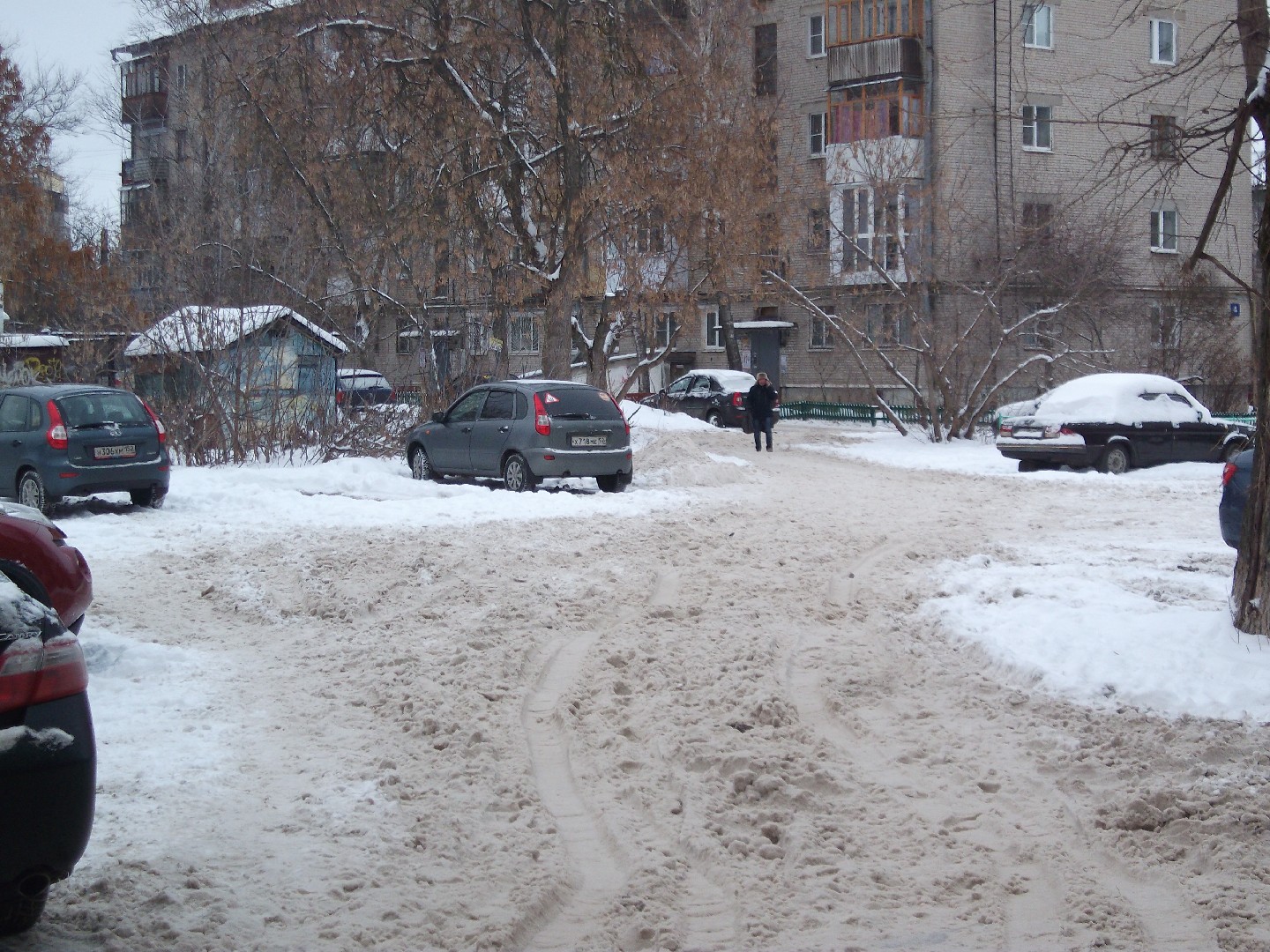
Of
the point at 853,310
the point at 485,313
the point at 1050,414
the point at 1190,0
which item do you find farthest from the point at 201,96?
the point at 1190,0

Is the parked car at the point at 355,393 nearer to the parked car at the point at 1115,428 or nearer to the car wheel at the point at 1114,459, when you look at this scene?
the parked car at the point at 1115,428

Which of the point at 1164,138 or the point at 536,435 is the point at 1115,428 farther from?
the point at 1164,138

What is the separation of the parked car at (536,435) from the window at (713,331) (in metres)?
33.5

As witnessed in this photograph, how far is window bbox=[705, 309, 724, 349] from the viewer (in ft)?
172

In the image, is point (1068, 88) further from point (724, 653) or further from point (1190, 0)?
point (724, 653)

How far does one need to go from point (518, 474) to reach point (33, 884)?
14393mm

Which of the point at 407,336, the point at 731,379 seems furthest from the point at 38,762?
the point at 731,379

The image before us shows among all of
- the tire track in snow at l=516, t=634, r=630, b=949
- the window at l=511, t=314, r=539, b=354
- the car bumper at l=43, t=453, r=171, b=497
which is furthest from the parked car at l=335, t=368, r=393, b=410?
the tire track in snow at l=516, t=634, r=630, b=949

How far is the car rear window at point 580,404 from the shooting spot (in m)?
18.2

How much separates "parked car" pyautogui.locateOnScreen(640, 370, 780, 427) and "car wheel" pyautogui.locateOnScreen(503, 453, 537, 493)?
65.8ft

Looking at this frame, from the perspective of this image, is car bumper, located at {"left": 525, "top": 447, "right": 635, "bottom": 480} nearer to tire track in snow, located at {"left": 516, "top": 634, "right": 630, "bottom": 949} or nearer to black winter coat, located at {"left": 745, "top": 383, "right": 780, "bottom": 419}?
tire track in snow, located at {"left": 516, "top": 634, "right": 630, "bottom": 949}

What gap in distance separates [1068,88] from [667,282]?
20.9 meters

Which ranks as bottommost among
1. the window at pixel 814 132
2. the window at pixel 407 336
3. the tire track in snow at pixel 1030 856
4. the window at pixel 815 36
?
the tire track in snow at pixel 1030 856

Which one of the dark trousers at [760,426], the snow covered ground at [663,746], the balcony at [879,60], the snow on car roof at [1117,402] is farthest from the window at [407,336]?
the balcony at [879,60]
